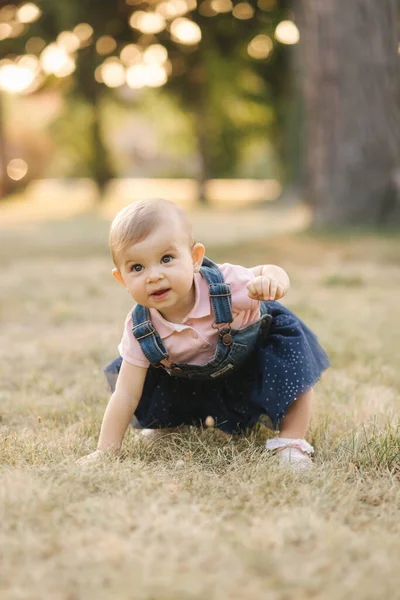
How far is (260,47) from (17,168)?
10.0 m

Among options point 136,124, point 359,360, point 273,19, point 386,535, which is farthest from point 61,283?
point 136,124

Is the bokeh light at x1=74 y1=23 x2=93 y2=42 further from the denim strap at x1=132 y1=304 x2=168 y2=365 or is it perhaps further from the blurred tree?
the denim strap at x1=132 y1=304 x2=168 y2=365

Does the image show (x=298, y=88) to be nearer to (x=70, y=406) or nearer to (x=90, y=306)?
(x=90, y=306)

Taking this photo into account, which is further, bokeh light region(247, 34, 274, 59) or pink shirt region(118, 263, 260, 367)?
bokeh light region(247, 34, 274, 59)

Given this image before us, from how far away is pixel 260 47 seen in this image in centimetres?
1390

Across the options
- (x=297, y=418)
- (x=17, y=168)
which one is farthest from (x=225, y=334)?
(x=17, y=168)

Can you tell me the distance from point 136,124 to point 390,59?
32213mm

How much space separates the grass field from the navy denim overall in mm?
119

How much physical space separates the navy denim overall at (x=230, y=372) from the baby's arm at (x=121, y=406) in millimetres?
78

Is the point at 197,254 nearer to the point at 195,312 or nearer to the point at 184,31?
the point at 195,312

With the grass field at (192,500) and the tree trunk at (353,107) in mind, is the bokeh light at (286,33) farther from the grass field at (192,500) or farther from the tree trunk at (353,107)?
the grass field at (192,500)

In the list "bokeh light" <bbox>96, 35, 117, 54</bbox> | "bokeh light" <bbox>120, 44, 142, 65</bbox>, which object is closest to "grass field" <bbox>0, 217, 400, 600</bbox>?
"bokeh light" <bbox>96, 35, 117, 54</bbox>

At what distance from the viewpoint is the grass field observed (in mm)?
1322

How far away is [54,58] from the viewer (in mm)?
12742
